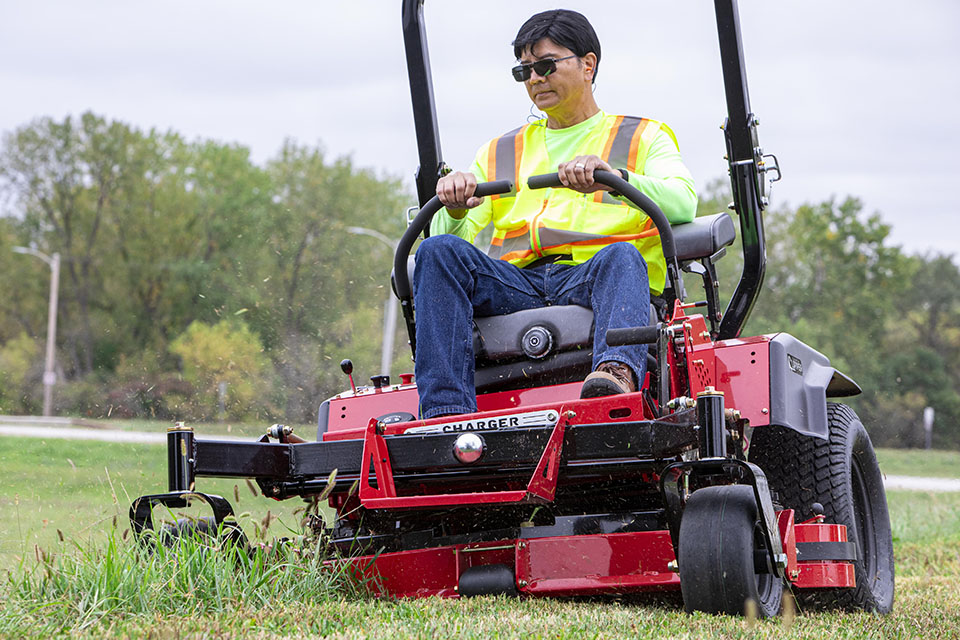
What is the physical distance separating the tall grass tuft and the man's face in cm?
198

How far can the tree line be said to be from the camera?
32906 millimetres

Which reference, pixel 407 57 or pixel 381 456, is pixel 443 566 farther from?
pixel 407 57

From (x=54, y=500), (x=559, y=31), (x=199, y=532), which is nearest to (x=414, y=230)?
(x=559, y=31)

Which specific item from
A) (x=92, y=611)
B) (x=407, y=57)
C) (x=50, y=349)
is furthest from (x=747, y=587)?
(x=50, y=349)

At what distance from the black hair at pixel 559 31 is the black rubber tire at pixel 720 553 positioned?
6.39 ft

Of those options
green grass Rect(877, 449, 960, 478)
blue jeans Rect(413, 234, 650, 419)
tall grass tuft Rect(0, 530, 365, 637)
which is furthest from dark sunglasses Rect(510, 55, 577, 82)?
green grass Rect(877, 449, 960, 478)

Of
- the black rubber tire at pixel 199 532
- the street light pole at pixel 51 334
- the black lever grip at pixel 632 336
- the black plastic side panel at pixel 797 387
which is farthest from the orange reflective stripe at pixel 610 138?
the street light pole at pixel 51 334

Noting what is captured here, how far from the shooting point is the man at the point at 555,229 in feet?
12.7

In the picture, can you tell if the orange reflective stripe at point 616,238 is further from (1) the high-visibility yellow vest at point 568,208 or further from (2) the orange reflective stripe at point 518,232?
(2) the orange reflective stripe at point 518,232

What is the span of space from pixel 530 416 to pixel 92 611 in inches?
51.7

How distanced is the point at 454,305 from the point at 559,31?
1.26 m

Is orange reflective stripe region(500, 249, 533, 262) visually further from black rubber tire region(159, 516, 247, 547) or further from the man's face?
black rubber tire region(159, 516, 247, 547)

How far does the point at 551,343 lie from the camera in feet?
13.0

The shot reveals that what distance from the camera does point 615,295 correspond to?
12.5 feet
